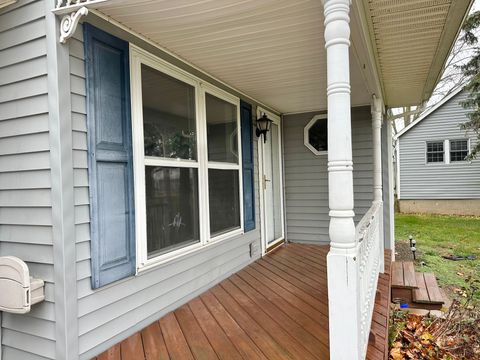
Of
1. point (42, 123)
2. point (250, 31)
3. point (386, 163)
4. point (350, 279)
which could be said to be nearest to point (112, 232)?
point (42, 123)

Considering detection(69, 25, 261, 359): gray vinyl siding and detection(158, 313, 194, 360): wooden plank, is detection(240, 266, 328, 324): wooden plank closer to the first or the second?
detection(69, 25, 261, 359): gray vinyl siding

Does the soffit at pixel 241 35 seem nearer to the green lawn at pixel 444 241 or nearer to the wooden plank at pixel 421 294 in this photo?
the wooden plank at pixel 421 294

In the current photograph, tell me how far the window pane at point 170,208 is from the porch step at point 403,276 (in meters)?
2.64

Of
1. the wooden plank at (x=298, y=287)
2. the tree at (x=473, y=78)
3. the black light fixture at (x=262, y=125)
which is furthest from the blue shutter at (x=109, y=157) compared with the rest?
the tree at (x=473, y=78)

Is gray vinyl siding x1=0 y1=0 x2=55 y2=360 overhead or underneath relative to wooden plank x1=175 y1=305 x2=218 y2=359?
overhead

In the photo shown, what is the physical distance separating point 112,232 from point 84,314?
0.55 m

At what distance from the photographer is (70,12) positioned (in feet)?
6.61

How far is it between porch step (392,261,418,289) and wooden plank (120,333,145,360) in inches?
122

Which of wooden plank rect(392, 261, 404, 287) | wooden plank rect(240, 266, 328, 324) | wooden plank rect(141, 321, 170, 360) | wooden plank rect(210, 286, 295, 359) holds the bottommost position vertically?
wooden plank rect(392, 261, 404, 287)

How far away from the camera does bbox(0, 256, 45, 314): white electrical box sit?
1.99 m

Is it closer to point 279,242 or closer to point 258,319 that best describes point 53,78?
point 258,319

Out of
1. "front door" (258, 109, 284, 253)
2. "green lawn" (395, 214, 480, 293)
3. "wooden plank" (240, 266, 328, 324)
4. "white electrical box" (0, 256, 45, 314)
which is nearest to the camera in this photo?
"white electrical box" (0, 256, 45, 314)

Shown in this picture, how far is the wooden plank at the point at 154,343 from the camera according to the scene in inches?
87.7

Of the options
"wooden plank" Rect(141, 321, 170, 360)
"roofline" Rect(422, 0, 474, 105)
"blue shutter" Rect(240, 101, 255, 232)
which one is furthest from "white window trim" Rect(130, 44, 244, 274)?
"roofline" Rect(422, 0, 474, 105)
